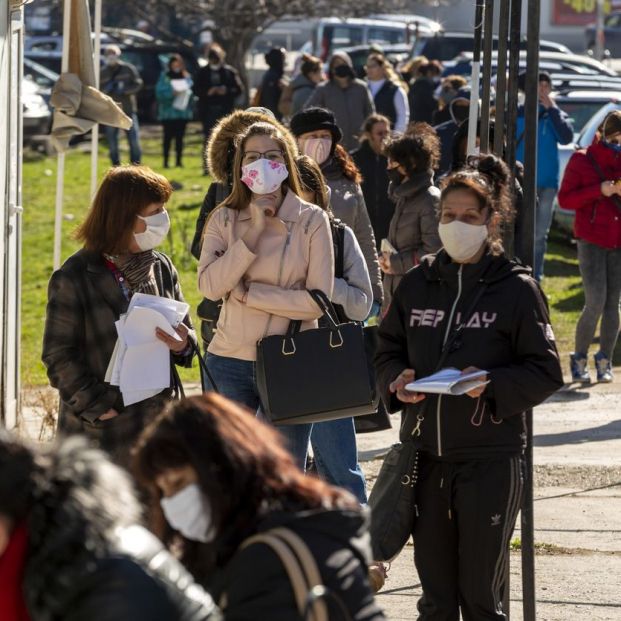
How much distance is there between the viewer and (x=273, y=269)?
227 inches

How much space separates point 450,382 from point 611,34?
43.6 meters

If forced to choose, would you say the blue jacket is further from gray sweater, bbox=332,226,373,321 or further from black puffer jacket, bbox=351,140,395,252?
gray sweater, bbox=332,226,373,321

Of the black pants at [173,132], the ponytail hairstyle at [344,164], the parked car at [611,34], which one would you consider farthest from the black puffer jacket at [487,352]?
the parked car at [611,34]

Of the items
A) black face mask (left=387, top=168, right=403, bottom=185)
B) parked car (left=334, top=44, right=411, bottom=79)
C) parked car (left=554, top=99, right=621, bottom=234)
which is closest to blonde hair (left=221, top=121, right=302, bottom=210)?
black face mask (left=387, top=168, right=403, bottom=185)

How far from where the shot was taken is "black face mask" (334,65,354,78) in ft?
47.5

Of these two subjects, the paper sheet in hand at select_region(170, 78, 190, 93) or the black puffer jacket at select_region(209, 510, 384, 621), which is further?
the paper sheet in hand at select_region(170, 78, 190, 93)

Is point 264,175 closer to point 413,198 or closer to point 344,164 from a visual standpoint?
point 344,164

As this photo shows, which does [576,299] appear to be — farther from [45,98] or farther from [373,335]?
[45,98]

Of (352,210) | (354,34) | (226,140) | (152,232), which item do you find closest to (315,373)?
(152,232)

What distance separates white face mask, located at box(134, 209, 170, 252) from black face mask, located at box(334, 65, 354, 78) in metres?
9.30

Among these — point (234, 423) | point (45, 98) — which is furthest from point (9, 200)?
point (45, 98)

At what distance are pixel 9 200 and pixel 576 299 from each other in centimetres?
681

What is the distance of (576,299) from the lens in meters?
13.4

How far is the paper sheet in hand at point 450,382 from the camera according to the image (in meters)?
4.52
